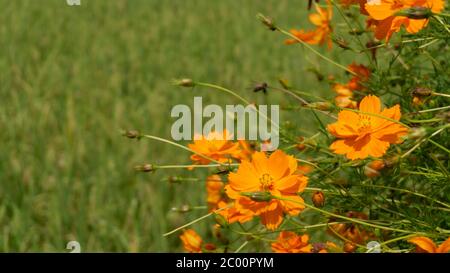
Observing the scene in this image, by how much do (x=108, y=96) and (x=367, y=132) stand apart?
88.8 inches

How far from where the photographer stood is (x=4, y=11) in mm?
4074

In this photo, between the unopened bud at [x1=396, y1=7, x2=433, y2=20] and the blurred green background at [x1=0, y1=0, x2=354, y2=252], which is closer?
the unopened bud at [x1=396, y1=7, x2=433, y2=20]

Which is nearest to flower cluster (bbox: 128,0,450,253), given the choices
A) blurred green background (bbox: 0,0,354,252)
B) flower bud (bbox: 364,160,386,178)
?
flower bud (bbox: 364,160,386,178)

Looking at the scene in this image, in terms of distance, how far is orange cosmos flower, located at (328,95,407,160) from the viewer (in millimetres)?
819

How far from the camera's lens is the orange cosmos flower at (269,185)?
821 mm

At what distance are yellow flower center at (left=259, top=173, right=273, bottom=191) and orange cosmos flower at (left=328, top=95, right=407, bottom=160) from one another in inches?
3.1

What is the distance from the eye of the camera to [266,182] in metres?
0.85

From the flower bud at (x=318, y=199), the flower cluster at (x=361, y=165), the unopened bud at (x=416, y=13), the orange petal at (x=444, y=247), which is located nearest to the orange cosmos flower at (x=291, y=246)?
the flower cluster at (x=361, y=165)

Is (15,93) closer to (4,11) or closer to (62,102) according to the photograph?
(62,102)

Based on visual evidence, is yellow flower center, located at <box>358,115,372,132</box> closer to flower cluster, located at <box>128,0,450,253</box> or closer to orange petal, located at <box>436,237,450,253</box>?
flower cluster, located at <box>128,0,450,253</box>

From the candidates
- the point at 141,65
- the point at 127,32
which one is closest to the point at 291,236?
the point at 141,65

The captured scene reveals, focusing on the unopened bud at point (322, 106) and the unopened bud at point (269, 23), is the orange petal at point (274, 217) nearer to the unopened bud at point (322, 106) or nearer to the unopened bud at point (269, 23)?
the unopened bud at point (322, 106)

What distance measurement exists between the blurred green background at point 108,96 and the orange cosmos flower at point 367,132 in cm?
43

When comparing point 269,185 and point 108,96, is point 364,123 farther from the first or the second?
point 108,96
